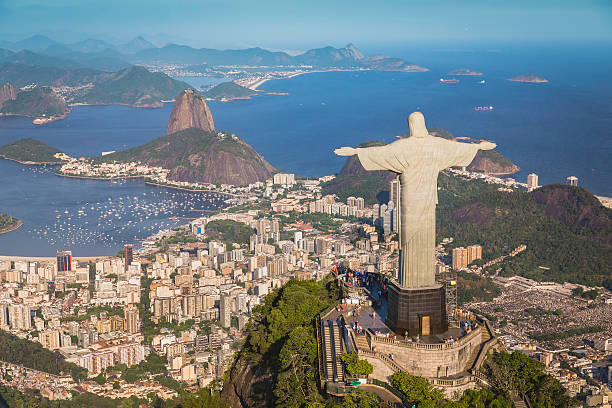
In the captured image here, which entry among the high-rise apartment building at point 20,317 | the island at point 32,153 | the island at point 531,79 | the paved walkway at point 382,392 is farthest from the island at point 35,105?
the paved walkway at point 382,392

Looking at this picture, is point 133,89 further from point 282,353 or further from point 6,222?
point 282,353

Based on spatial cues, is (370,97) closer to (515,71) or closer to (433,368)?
(515,71)

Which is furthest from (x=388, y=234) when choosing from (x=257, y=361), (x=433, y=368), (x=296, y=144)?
(x=296, y=144)

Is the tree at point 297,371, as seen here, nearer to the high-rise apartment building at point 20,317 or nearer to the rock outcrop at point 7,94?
the high-rise apartment building at point 20,317

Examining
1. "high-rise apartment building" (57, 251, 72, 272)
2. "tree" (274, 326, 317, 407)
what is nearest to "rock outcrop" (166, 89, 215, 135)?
"high-rise apartment building" (57, 251, 72, 272)

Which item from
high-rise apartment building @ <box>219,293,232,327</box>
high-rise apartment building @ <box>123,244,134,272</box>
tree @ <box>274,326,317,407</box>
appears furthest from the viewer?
high-rise apartment building @ <box>123,244,134,272</box>

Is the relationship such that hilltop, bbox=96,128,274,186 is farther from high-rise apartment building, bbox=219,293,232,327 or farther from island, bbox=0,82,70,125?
island, bbox=0,82,70,125
